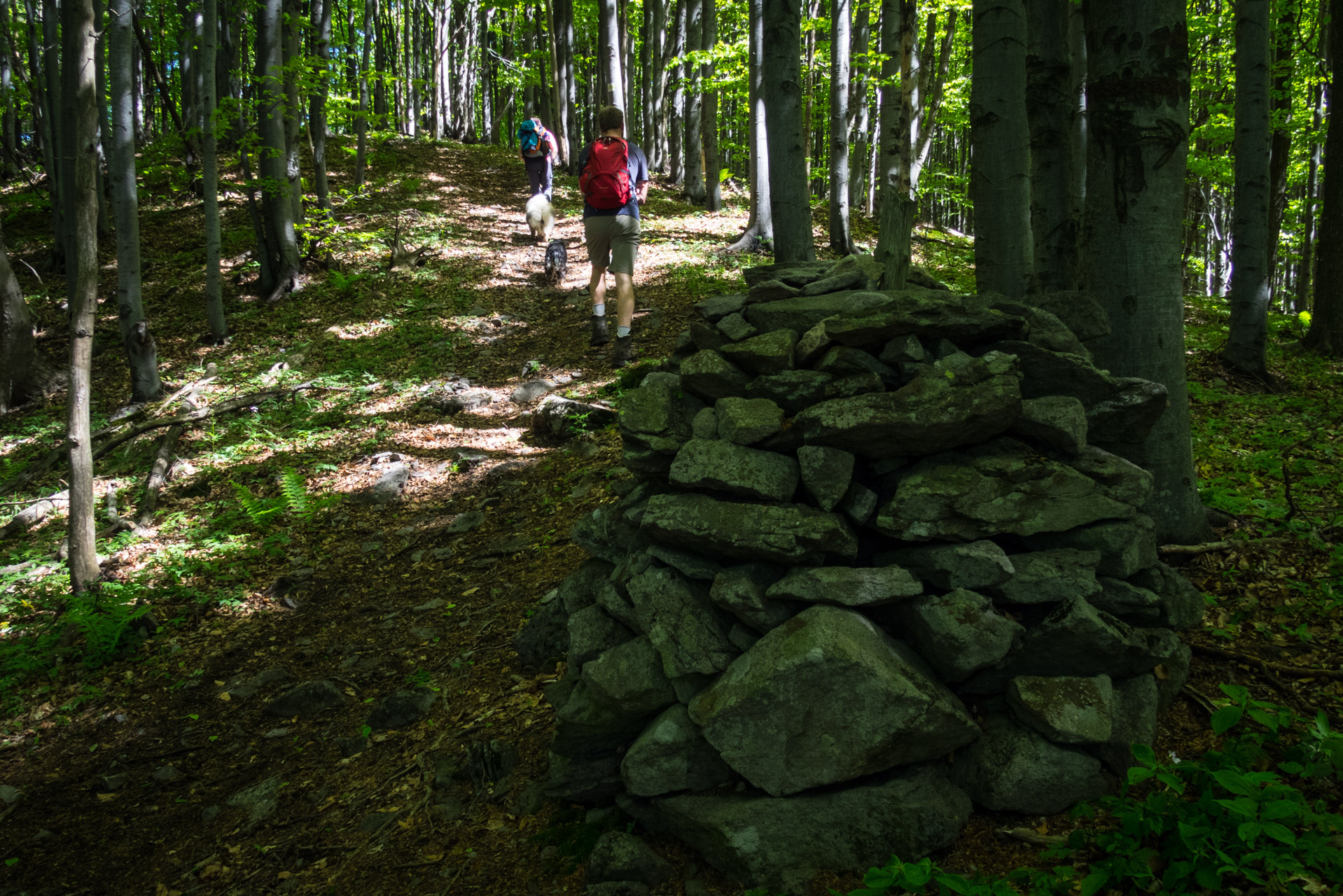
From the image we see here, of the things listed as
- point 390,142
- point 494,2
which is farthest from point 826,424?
point 390,142

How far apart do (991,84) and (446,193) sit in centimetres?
1826

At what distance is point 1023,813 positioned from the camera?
2885 mm

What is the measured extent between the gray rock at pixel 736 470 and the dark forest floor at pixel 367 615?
5.03ft

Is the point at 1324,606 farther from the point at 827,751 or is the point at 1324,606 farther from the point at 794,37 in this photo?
the point at 794,37

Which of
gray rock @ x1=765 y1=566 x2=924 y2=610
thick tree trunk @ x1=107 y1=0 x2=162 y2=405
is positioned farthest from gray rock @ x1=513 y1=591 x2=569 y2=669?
thick tree trunk @ x1=107 y1=0 x2=162 y2=405

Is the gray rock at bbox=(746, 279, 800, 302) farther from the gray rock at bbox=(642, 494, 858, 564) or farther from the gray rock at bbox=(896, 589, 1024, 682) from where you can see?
the gray rock at bbox=(896, 589, 1024, 682)

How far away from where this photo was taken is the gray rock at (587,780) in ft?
10.8

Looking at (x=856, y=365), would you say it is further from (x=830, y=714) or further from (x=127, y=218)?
(x=127, y=218)

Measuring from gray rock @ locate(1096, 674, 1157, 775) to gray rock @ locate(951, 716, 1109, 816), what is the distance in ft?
0.31

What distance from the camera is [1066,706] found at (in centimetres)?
288

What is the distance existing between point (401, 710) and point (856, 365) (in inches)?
126

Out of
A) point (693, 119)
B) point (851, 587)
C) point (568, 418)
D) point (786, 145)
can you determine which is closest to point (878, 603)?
point (851, 587)

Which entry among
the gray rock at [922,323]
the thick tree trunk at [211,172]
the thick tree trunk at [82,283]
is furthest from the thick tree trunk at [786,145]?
the thick tree trunk at [211,172]

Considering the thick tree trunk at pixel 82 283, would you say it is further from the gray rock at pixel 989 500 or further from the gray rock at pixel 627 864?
the gray rock at pixel 989 500
